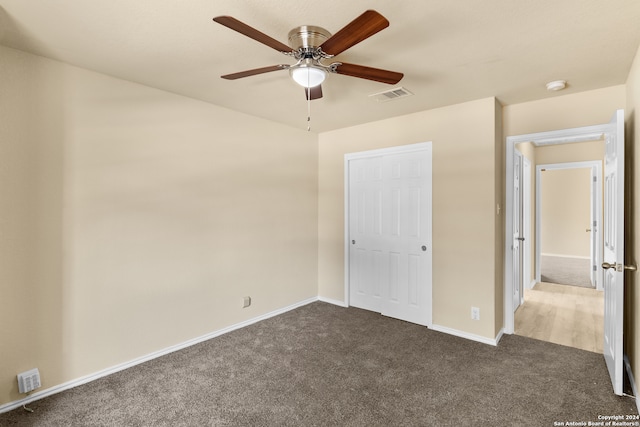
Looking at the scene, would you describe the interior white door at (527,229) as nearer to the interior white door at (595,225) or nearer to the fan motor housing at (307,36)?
the interior white door at (595,225)

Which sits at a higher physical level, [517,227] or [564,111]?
[564,111]

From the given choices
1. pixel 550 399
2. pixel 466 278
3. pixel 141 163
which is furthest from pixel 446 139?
pixel 141 163

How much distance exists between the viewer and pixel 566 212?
7590 mm

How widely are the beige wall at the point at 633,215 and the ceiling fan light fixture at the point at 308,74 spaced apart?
2108mm

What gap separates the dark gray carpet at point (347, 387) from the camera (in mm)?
2117

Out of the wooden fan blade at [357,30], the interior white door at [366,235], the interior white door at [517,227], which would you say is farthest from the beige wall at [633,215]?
the interior white door at [366,235]

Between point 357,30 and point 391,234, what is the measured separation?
2.85m

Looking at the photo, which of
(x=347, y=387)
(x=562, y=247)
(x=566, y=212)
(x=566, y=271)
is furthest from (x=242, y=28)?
(x=562, y=247)

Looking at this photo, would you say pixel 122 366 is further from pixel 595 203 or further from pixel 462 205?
pixel 595 203

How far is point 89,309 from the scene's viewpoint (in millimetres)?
2545

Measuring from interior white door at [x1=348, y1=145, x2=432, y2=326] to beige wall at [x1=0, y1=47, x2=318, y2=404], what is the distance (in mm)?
1147

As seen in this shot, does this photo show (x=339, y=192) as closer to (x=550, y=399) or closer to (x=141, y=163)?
(x=141, y=163)

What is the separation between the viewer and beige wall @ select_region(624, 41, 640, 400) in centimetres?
222

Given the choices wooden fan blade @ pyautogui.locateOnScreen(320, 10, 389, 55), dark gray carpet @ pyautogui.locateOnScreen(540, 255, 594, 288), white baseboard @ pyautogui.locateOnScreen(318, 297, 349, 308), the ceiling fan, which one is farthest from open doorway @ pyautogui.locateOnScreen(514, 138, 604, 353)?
wooden fan blade @ pyautogui.locateOnScreen(320, 10, 389, 55)
